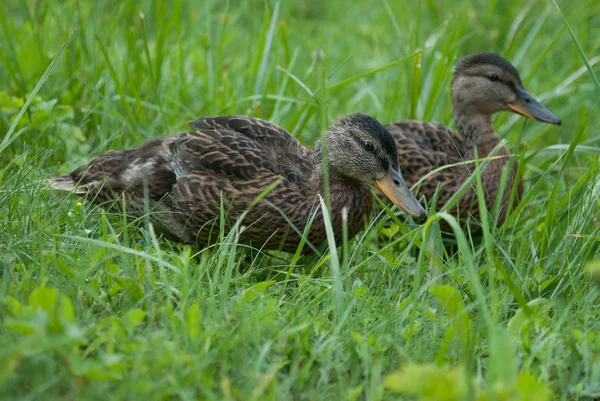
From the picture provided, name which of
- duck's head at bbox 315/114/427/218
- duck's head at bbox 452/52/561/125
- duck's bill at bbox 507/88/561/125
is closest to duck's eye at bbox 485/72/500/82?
duck's head at bbox 452/52/561/125

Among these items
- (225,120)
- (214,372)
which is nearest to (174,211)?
(225,120)

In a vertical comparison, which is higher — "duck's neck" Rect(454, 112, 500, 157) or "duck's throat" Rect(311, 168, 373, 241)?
"duck's neck" Rect(454, 112, 500, 157)

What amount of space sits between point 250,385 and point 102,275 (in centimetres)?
84

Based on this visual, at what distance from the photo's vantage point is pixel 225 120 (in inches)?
158

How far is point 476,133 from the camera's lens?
4.81 metres

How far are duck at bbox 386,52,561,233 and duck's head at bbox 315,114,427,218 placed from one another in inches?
26.7

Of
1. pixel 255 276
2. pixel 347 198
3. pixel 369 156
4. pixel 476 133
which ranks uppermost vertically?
pixel 369 156

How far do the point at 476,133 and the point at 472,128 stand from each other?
0.04 m

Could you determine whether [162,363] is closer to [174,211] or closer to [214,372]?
[214,372]

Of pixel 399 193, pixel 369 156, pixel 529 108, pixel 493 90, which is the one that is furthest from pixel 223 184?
pixel 529 108

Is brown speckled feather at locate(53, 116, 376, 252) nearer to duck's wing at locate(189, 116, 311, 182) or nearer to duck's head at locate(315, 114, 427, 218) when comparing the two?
duck's wing at locate(189, 116, 311, 182)

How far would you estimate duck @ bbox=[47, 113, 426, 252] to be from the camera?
3.69m

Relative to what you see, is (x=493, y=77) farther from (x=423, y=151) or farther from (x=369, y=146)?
(x=369, y=146)

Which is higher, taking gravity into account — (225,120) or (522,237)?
(225,120)
